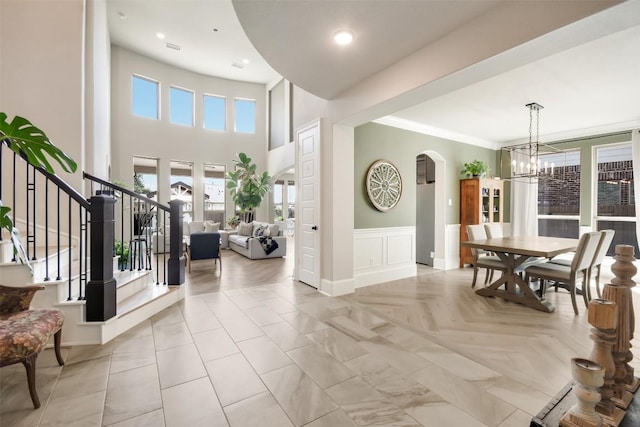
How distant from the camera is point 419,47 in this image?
2602 mm

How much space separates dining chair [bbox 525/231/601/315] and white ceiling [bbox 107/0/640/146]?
6.33ft

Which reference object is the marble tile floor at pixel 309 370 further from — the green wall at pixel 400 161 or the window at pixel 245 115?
the window at pixel 245 115

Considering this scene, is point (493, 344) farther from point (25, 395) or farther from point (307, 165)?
point (25, 395)

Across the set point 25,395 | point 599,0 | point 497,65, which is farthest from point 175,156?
point 599,0

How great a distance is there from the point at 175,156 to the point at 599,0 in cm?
958

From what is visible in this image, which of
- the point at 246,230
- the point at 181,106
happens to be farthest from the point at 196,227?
the point at 181,106

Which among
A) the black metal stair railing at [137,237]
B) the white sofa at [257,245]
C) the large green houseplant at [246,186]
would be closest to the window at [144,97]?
the black metal stair railing at [137,237]

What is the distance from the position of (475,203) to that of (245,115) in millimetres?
8003

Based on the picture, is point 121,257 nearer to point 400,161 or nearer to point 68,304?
point 68,304

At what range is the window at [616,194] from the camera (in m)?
5.10

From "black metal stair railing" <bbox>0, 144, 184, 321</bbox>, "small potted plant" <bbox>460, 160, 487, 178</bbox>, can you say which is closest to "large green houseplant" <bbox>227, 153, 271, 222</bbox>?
"black metal stair railing" <bbox>0, 144, 184, 321</bbox>

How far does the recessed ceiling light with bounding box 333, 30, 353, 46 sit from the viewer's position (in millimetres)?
2401

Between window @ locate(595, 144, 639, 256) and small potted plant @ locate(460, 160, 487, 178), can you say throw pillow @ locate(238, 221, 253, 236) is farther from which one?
window @ locate(595, 144, 639, 256)

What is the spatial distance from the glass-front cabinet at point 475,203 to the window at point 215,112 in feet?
25.7
